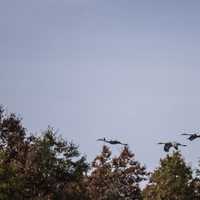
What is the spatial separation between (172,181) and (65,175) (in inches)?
498

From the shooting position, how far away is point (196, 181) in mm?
56500

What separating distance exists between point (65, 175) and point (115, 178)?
20549 millimetres

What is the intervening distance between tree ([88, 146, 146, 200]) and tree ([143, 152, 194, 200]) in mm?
8922

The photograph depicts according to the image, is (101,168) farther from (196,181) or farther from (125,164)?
(196,181)

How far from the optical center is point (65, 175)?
49.3m

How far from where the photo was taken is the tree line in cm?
4669

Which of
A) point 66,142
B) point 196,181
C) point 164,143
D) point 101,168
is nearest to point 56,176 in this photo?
point 66,142

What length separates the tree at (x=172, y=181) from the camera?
54.4 m

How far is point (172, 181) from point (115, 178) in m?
15.1

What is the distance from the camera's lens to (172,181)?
180 feet

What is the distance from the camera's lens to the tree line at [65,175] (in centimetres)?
4669

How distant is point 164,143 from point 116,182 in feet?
191

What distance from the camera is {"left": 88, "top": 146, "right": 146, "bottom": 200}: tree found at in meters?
65.5

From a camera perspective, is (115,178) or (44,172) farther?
(115,178)
